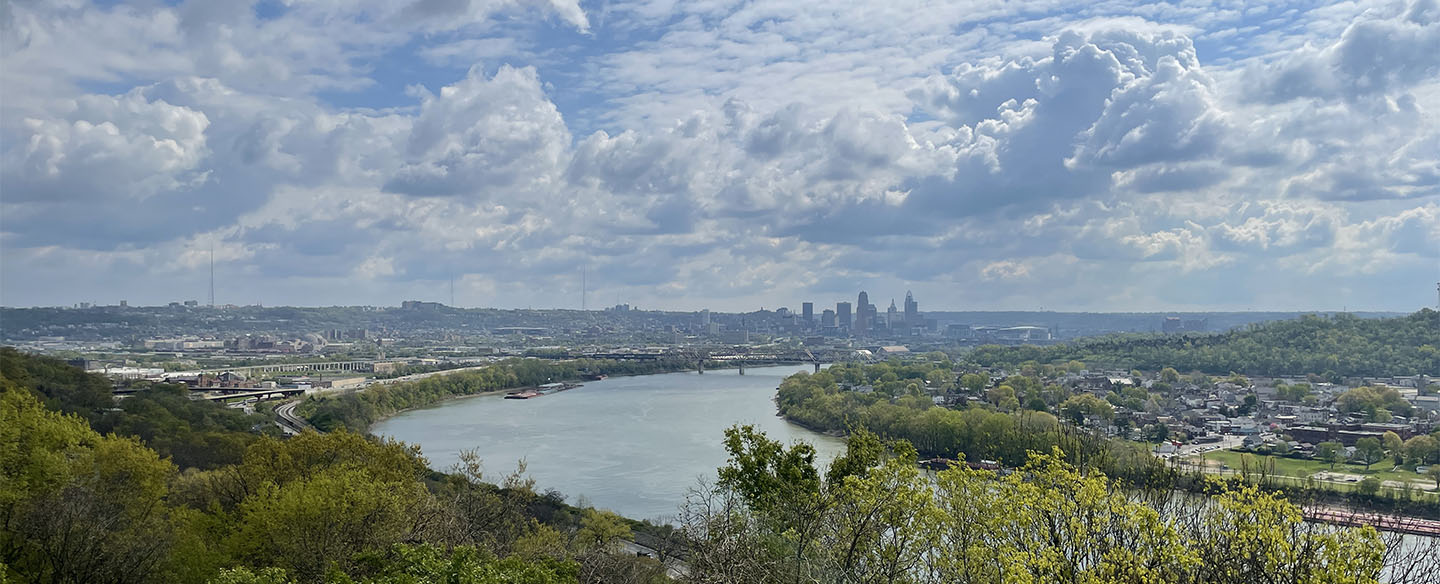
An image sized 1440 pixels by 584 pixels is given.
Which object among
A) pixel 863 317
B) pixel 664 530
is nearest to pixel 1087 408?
pixel 664 530

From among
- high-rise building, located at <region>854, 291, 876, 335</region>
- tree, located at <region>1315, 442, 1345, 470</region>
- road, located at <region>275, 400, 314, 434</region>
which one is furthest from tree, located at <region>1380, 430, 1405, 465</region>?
high-rise building, located at <region>854, 291, 876, 335</region>

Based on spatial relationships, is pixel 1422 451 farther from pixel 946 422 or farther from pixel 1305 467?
pixel 946 422

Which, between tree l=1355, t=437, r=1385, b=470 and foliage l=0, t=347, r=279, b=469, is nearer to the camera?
foliage l=0, t=347, r=279, b=469

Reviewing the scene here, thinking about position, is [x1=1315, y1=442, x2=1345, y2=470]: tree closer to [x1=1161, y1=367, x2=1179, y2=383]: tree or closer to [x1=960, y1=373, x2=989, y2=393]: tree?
[x1=960, y1=373, x2=989, y2=393]: tree

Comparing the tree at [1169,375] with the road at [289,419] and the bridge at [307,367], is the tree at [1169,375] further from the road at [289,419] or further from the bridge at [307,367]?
the bridge at [307,367]

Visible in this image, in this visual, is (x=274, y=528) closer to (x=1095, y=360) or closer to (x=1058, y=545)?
(x=1058, y=545)

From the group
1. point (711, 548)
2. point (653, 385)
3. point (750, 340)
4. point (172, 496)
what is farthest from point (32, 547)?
point (750, 340)

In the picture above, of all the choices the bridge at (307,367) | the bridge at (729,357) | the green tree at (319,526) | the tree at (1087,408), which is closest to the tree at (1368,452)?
the tree at (1087,408)
